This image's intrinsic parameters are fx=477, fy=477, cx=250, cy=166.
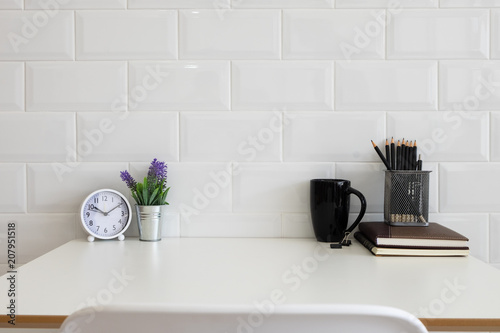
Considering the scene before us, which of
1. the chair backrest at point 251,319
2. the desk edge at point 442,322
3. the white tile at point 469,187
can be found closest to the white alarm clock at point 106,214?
the desk edge at point 442,322

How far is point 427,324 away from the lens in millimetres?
683

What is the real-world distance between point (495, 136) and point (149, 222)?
95cm

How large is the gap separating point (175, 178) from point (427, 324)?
2.58 ft

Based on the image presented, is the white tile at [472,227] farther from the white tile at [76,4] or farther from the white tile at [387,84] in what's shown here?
the white tile at [76,4]

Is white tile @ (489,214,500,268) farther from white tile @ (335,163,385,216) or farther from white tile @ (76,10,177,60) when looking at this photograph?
white tile @ (76,10,177,60)

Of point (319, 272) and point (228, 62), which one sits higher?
point (228, 62)

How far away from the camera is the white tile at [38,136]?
4.25ft

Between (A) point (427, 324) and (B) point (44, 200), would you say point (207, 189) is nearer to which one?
(B) point (44, 200)

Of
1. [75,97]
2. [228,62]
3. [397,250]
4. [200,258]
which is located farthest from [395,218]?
[75,97]

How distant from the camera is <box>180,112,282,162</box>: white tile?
4.21 feet

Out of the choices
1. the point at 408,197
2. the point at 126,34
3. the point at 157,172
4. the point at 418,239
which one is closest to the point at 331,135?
the point at 408,197

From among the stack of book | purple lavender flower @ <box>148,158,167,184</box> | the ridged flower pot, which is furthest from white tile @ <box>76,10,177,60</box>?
the stack of book

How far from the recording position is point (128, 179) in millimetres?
1219

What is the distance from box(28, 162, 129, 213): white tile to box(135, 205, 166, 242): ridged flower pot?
116mm
